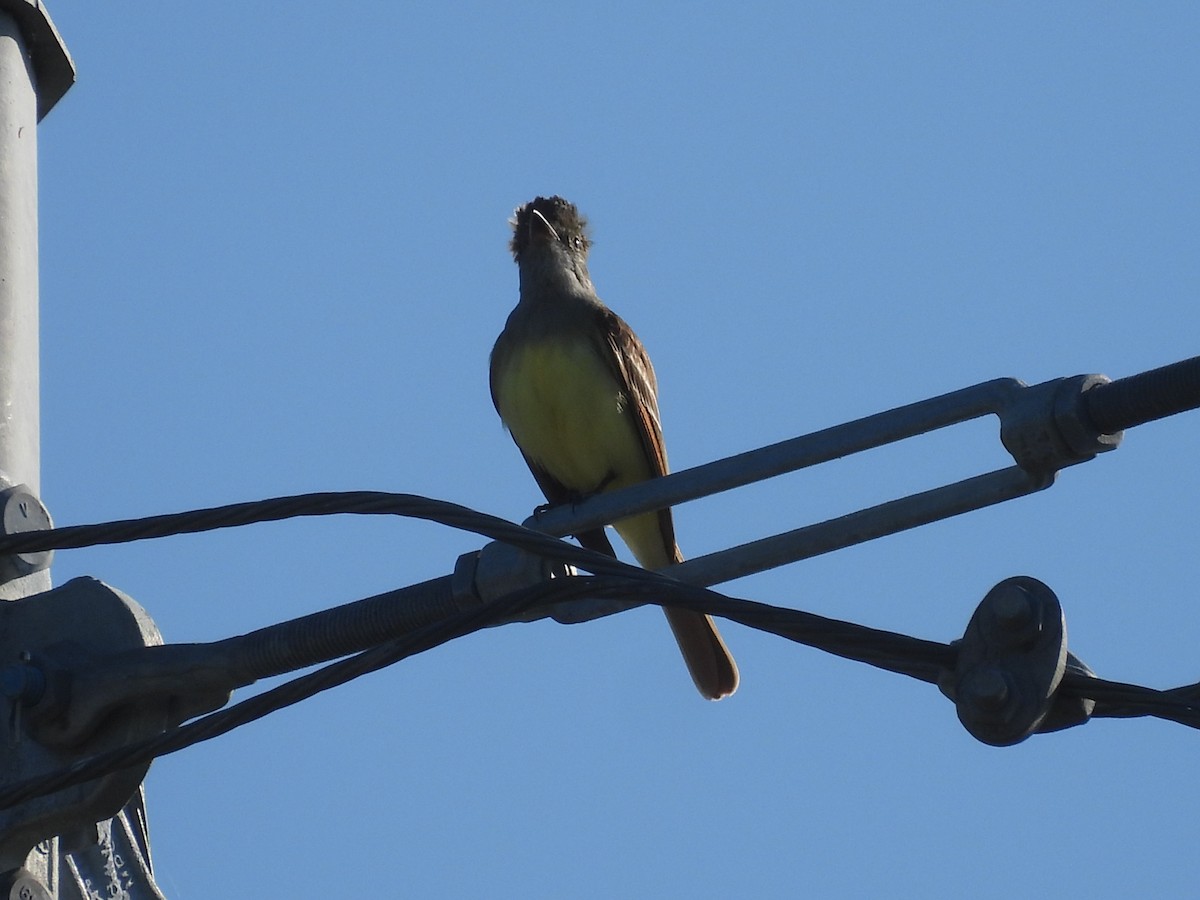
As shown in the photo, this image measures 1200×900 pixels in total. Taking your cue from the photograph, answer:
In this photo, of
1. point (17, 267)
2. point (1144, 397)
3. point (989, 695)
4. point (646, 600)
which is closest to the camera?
point (989, 695)

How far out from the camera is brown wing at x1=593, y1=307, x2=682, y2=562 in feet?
27.5

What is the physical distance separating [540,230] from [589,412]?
4.31ft

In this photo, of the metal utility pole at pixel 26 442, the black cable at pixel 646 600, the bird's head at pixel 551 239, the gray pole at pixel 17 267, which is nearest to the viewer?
the black cable at pixel 646 600

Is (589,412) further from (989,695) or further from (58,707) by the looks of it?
(989,695)

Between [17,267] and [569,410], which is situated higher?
[569,410]

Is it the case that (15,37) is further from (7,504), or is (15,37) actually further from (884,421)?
(884,421)

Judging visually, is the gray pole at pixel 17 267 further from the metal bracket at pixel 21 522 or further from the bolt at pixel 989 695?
the bolt at pixel 989 695

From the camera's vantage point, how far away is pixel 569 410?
8.20 m

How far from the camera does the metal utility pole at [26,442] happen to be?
4.67m

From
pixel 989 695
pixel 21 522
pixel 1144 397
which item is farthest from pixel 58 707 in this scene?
pixel 1144 397

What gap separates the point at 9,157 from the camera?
5125 mm

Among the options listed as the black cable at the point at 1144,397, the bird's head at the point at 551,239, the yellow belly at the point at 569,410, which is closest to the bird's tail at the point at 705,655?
the yellow belly at the point at 569,410

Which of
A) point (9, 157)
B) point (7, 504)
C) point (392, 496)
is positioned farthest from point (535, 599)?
point (9, 157)

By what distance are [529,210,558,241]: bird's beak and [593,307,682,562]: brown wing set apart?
0.67 metres
